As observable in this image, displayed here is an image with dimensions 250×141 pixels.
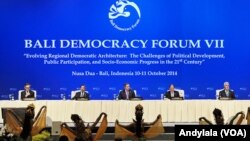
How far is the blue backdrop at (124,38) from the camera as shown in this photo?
1411cm

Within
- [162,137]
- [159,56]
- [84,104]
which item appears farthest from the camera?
[159,56]

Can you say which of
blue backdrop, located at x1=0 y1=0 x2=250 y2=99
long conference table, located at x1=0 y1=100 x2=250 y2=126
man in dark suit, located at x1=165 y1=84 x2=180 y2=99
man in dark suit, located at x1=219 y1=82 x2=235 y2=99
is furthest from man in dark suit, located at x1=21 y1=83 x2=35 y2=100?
man in dark suit, located at x1=219 y1=82 x2=235 y2=99

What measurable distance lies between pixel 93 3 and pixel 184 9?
264 centimetres

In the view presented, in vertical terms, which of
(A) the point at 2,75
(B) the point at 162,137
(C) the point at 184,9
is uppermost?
(C) the point at 184,9

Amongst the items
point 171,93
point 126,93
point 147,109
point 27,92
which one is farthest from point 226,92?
point 27,92

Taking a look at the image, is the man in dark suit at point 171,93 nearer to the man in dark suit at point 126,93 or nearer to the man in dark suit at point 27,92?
the man in dark suit at point 126,93

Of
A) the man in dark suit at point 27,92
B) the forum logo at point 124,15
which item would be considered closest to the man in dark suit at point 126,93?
the forum logo at point 124,15

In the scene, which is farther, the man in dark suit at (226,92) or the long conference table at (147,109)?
the man in dark suit at (226,92)

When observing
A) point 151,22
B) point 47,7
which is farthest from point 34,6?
point 151,22

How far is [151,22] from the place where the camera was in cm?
1432

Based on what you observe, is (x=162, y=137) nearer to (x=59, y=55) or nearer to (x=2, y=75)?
(x=59, y=55)

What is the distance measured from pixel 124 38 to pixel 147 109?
318cm

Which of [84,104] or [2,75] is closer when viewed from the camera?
[84,104]

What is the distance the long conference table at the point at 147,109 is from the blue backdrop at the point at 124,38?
2338 millimetres
